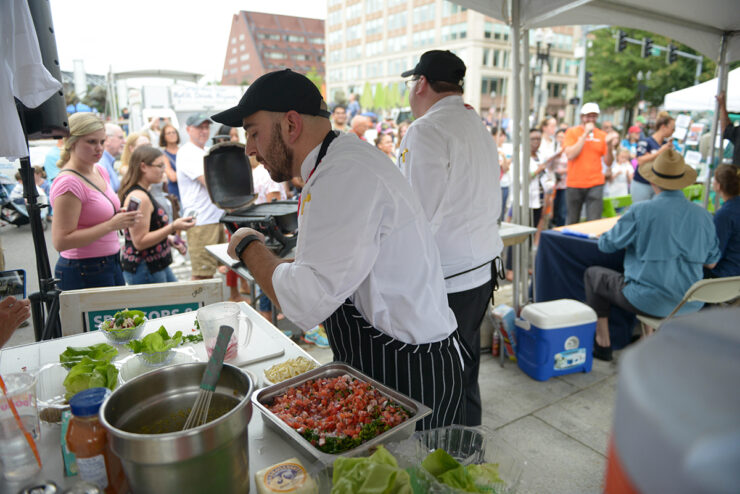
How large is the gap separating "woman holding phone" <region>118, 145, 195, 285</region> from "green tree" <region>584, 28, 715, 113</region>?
27.9 m

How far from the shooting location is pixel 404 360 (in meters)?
1.56

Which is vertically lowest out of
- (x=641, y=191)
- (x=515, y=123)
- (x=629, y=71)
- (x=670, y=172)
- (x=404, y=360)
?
(x=404, y=360)

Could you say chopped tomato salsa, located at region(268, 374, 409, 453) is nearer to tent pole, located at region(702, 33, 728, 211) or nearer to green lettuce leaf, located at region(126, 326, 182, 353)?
green lettuce leaf, located at region(126, 326, 182, 353)

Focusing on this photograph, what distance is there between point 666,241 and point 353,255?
10.0 feet

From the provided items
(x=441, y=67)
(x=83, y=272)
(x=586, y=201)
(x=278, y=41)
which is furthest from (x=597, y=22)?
(x=278, y=41)

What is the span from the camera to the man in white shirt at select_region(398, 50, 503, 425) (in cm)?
238

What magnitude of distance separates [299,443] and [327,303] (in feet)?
1.23

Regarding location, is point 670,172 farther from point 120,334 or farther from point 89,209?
point 89,209

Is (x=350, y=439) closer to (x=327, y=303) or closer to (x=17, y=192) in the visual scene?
(x=327, y=303)

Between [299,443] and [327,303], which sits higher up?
[327,303]

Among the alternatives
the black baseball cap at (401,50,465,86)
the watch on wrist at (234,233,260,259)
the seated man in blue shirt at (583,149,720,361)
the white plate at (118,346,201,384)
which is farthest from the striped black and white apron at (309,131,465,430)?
the seated man in blue shirt at (583,149,720,361)

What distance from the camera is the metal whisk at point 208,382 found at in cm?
103

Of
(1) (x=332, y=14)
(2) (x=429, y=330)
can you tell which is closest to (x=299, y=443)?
(2) (x=429, y=330)

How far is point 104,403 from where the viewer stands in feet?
3.12
